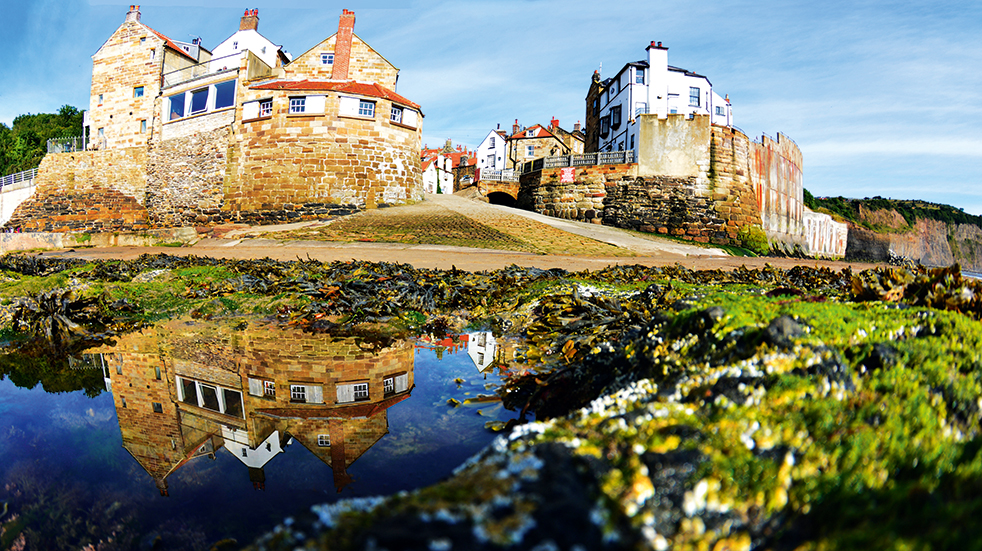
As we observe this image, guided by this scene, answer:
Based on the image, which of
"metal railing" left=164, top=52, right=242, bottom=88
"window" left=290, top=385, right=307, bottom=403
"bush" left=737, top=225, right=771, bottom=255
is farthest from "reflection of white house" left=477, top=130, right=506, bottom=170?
"window" left=290, top=385, right=307, bottom=403

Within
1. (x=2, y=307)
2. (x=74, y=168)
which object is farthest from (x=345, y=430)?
(x=74, y=168)

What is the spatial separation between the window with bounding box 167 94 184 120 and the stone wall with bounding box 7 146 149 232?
109 inches

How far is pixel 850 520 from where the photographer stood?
111cm

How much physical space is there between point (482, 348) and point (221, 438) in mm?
2458

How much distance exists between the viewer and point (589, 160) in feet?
79.0

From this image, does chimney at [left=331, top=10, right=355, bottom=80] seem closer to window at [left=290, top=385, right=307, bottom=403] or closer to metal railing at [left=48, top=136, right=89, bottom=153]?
metal railing at [left=48, top=136, right=89, bottom=153]

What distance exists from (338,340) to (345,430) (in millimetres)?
2128

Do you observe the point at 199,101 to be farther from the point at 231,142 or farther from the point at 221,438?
the point at 221,438

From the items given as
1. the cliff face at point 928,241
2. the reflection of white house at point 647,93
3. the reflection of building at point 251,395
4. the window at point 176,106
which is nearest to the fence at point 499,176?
the reflection of white house at point 647,93

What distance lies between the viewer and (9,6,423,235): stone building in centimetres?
2100

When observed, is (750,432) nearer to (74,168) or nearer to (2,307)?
(2,307)

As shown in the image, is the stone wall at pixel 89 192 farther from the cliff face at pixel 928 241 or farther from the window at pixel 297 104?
the cliff face at pixel 928 241

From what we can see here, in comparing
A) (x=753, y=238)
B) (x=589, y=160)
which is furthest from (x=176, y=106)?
(x=753, y=238)

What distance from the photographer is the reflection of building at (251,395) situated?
2.48 metres
